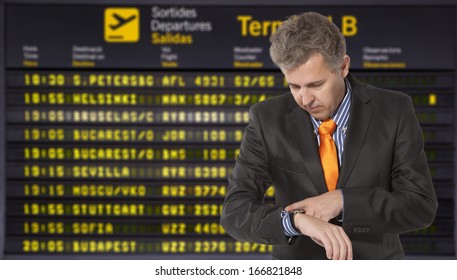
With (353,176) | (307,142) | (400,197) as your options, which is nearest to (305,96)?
(307,142)

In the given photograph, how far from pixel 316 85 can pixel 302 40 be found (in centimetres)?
13

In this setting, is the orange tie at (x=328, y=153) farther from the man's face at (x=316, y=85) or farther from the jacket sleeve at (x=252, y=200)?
the jacket sleeve at (x=252, y=200)

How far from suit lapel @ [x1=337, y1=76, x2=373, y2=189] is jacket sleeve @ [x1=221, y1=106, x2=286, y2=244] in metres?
0.22

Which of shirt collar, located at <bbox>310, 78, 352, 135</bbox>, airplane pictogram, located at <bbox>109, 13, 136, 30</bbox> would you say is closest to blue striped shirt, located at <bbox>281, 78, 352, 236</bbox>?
shirt collar, located at <bbox>310, 78, 352, 135</bbox>

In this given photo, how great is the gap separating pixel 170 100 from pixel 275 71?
89 cm

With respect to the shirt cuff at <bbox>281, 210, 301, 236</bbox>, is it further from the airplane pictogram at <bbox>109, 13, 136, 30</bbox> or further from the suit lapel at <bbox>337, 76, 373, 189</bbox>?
the airplane pictogram at <bbox>109, 13, 136, 30</bbox>

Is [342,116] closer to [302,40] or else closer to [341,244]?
[302,40]

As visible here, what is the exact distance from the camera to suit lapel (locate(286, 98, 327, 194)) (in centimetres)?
202

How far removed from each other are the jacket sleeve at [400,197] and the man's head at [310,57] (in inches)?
9.6

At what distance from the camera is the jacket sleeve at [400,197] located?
193 centimetres

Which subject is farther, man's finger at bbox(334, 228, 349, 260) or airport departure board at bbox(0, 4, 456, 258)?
airport departure board at bbox(0, 4, 456, 258)

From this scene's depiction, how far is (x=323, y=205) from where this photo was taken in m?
1.90

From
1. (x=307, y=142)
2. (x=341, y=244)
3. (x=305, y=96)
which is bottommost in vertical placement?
(x=341, y=244)
